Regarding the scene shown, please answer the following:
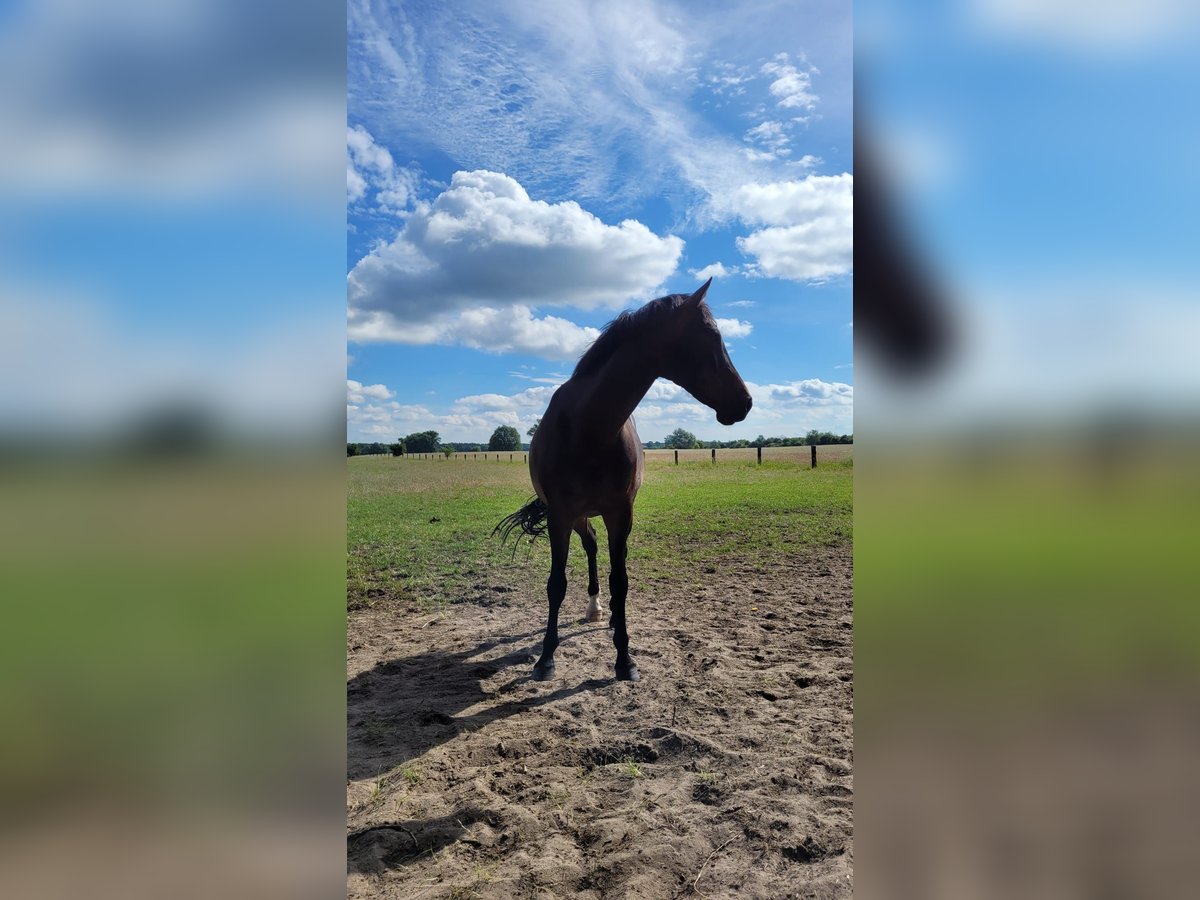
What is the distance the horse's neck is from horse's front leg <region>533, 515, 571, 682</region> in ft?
3.01

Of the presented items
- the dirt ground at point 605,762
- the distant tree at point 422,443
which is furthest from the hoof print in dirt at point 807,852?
the distant tree at point 422,443

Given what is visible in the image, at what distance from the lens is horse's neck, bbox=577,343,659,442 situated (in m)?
4.68

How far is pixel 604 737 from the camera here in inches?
161

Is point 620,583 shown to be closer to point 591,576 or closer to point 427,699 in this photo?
point 591,576

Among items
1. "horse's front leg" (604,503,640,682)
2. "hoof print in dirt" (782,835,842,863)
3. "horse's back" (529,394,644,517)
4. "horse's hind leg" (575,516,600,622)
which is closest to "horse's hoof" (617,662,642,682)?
"horse's front leg" (604,503,640,682)

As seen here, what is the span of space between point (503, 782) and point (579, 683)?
5.23ft

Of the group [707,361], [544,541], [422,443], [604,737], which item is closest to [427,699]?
[604,737]

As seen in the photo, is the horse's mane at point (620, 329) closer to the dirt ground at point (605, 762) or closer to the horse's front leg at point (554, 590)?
the horse's front leg at point (554, 590)

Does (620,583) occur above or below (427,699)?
above

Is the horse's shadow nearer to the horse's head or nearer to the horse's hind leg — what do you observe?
the horse's hind leg

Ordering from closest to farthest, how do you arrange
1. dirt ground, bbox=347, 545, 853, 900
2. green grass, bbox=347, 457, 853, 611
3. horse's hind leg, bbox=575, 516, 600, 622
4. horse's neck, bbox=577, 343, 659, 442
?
dirt ground, bbox=347, 545, 853, 900, horse's neck, bbox=577, 343, 659, 442, horse's hind leg, bbox=575, 516, 600, 622, green grass, bbox=347, 457, 853, 611

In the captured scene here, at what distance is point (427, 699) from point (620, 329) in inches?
134

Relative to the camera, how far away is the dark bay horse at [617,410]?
4426 mm
